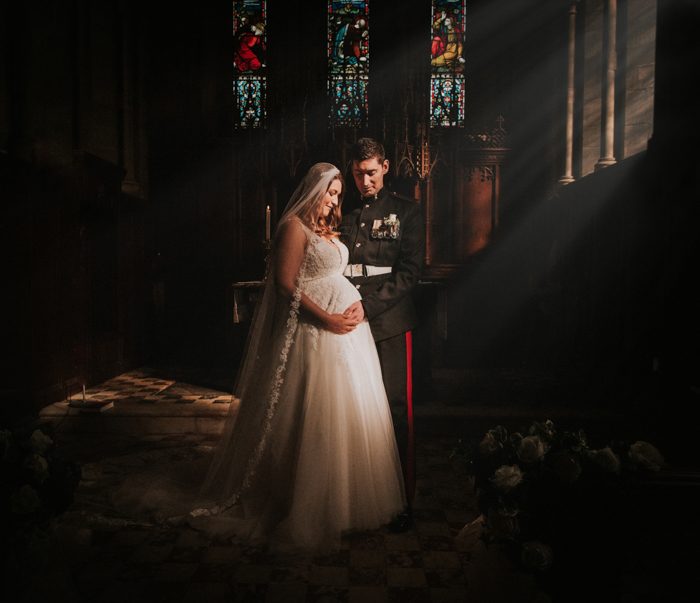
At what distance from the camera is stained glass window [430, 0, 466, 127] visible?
818 centimetres

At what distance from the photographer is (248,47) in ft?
27.5

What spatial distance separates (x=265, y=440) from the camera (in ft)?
9.75

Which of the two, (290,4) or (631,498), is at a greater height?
(290,4)

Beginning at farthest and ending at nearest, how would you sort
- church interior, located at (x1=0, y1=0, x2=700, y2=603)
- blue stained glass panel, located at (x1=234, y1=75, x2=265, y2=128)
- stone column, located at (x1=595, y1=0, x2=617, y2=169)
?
blue stained glass panel, located at (x1=234, y1=75, x2=265, y2=128) → stone column, located at (x1=595, y1=0, x2=617, y2=169) → church interior, located at (x1=0, y1=0, x2=700, y2=603)

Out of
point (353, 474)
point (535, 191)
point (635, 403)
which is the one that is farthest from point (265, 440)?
point (535, 191)

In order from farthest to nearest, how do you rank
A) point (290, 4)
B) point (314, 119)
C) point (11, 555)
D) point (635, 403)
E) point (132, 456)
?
point (290, 4) → point (314, 119) → point (635, 403) → point (132, 456) → point (11, 555)

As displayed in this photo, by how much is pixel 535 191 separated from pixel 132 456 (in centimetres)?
618

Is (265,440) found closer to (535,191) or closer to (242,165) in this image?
(242,165)

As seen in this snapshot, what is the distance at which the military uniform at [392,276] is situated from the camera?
121 inches

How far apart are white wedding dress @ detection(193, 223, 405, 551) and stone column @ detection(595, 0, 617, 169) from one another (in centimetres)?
487

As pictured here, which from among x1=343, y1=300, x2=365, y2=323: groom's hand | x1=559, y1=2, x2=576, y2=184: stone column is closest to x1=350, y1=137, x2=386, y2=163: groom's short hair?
x1=343, y1=300, x2=365, y2=323: groom's hand

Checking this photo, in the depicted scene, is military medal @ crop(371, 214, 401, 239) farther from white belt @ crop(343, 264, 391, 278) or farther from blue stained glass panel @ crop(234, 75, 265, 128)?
blue stained glass panel @ crop(234, 75, 265, 128)

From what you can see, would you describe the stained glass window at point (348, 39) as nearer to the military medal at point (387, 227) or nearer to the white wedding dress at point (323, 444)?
the military medal at point (387, 227)

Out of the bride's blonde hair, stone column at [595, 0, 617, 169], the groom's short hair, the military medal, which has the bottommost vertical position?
the military medal
